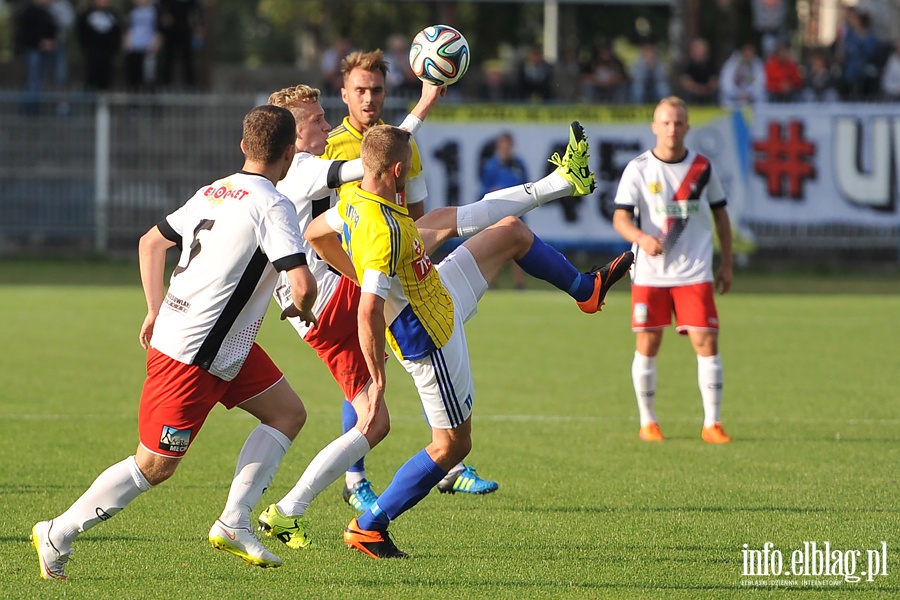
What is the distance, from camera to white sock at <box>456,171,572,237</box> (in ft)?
21.6

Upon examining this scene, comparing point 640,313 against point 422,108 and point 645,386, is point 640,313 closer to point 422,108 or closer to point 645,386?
point 645,386

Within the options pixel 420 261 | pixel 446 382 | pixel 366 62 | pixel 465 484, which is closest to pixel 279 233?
pixel 420 261

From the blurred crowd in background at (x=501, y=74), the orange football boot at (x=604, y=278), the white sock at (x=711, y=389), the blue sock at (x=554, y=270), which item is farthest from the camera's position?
the blurred crowd in background at (x=501, y=74)

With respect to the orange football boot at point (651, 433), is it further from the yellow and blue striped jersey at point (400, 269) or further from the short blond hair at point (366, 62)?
the yellow and blue striped jersey at point (400, 269)

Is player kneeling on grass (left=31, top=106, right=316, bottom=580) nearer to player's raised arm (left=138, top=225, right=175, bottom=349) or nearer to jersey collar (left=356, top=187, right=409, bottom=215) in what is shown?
player's raised arm (left=138, top=225, right=175, bottom=349)

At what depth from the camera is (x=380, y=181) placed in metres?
5.70

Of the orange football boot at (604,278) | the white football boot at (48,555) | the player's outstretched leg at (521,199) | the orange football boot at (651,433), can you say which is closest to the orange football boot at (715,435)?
the orange football boot at (651,433)

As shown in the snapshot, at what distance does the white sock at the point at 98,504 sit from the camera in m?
5.41

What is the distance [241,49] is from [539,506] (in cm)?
5376

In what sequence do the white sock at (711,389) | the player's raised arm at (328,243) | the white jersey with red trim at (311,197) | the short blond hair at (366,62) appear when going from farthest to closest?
the white sock at (711,389), the short blond hair at (366,62), the white jersey with red trim at (311,197), the player's raised arm at (328,243)

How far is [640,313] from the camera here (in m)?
9.55

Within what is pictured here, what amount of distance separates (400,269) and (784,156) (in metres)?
18.1

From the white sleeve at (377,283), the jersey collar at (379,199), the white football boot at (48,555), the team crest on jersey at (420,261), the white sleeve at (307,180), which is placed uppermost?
the white sleeve at (307,180)

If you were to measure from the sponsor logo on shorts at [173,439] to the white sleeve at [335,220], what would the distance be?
1147 mm
